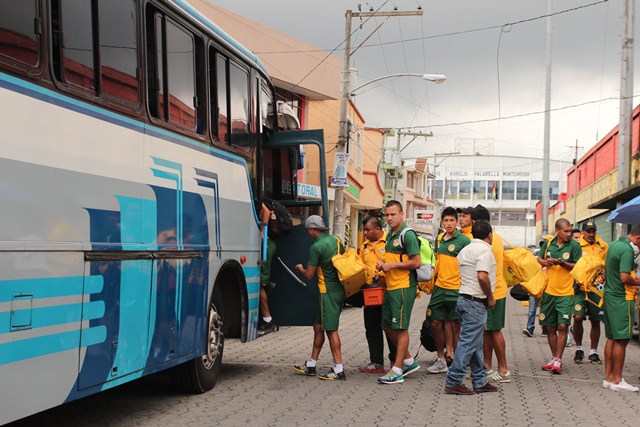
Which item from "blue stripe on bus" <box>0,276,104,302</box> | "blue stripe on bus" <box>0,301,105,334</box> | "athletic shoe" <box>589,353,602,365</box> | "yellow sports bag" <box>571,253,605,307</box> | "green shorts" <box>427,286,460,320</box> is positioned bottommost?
"athletic shoe" <box>589,353,602,365</box>

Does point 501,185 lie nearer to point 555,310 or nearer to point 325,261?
point 555,310

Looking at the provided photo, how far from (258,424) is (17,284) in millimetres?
2917

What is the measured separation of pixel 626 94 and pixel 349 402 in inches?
629

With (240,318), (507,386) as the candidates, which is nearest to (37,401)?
(240,318)

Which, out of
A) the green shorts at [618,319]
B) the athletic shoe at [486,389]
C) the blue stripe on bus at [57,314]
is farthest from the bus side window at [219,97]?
the green shorts at [618,319]

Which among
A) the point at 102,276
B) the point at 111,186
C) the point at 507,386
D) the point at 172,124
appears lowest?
the point at 507,386

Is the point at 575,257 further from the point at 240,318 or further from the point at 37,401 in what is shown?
the point at 37,401

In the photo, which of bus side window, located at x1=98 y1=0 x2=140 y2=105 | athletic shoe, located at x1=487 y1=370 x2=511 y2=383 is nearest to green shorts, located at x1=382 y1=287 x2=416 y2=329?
athletic shoe, located at x1=487 y1=370 x2=511 y2=383

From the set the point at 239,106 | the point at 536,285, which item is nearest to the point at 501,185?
the point at 536,285

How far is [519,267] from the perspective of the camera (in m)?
9.57

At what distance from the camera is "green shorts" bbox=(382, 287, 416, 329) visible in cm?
911

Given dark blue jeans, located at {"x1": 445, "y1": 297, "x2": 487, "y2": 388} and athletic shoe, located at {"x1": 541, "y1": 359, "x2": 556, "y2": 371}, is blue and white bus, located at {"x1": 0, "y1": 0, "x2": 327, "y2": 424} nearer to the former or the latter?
dark blue jeans, located at {"x1": 445, "y1": 297, "x2": 487, "y2": 388}

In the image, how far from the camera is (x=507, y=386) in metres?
9.21

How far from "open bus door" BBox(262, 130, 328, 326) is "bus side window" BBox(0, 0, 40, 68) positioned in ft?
16.8
